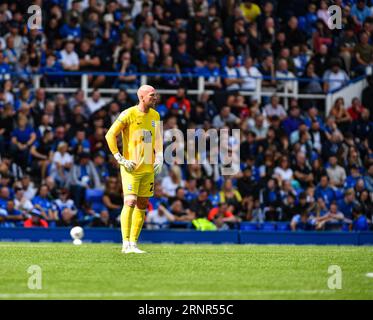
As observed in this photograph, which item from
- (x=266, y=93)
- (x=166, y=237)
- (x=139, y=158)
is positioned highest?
(x=266, y=93)

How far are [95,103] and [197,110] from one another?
262 centimetres

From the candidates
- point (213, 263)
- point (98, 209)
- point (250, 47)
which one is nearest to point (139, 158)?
point (213, 263)

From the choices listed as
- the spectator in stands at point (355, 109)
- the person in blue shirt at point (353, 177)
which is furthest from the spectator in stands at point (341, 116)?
the person in blue shirt at point (353, 177)

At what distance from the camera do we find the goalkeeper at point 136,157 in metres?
15.8

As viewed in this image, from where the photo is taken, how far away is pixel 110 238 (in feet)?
73.2

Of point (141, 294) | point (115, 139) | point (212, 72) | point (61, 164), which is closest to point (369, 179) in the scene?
point (212, 72)

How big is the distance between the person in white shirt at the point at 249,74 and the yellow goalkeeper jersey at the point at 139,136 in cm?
1177

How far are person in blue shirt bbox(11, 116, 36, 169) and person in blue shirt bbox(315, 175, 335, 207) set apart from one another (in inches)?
276

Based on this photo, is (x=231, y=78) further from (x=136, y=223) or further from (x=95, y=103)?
(x=136, y=223)

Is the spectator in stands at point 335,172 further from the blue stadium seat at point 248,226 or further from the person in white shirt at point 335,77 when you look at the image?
the person in white shirt at point 335,77

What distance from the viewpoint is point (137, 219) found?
15.9 meters
